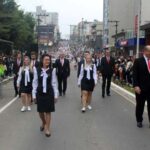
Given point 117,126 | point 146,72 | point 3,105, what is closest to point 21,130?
point 117,126

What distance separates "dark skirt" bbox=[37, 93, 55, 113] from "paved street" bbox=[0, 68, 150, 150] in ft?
1.90

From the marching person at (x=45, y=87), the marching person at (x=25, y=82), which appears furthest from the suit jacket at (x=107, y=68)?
the marching person at (x=45, y=87)

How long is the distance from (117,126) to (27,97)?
4.37 meters

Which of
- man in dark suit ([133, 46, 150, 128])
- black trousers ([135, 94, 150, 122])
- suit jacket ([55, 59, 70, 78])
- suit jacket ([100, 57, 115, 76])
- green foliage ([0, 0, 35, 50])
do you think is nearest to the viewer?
man in dark suit ([133, 46, 150, 128])

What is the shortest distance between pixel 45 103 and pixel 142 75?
8.50 feet

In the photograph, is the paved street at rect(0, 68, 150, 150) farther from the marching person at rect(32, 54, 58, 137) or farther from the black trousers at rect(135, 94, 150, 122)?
the marching person at rect(32, 54, 58, 137)

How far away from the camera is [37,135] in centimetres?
1053

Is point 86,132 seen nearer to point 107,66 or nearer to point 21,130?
point 21,130

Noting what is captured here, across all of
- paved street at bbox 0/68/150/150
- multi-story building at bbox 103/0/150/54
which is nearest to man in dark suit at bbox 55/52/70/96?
paved street at bbox 0/68/150/150

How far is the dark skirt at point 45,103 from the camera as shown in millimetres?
10234

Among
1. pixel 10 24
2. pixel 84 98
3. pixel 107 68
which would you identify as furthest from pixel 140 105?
pixel 10 24

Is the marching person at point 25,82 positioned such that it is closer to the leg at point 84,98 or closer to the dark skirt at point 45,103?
the leg at point 84,98

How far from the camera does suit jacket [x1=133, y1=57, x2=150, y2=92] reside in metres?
11.5

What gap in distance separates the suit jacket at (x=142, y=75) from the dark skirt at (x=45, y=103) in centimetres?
224
